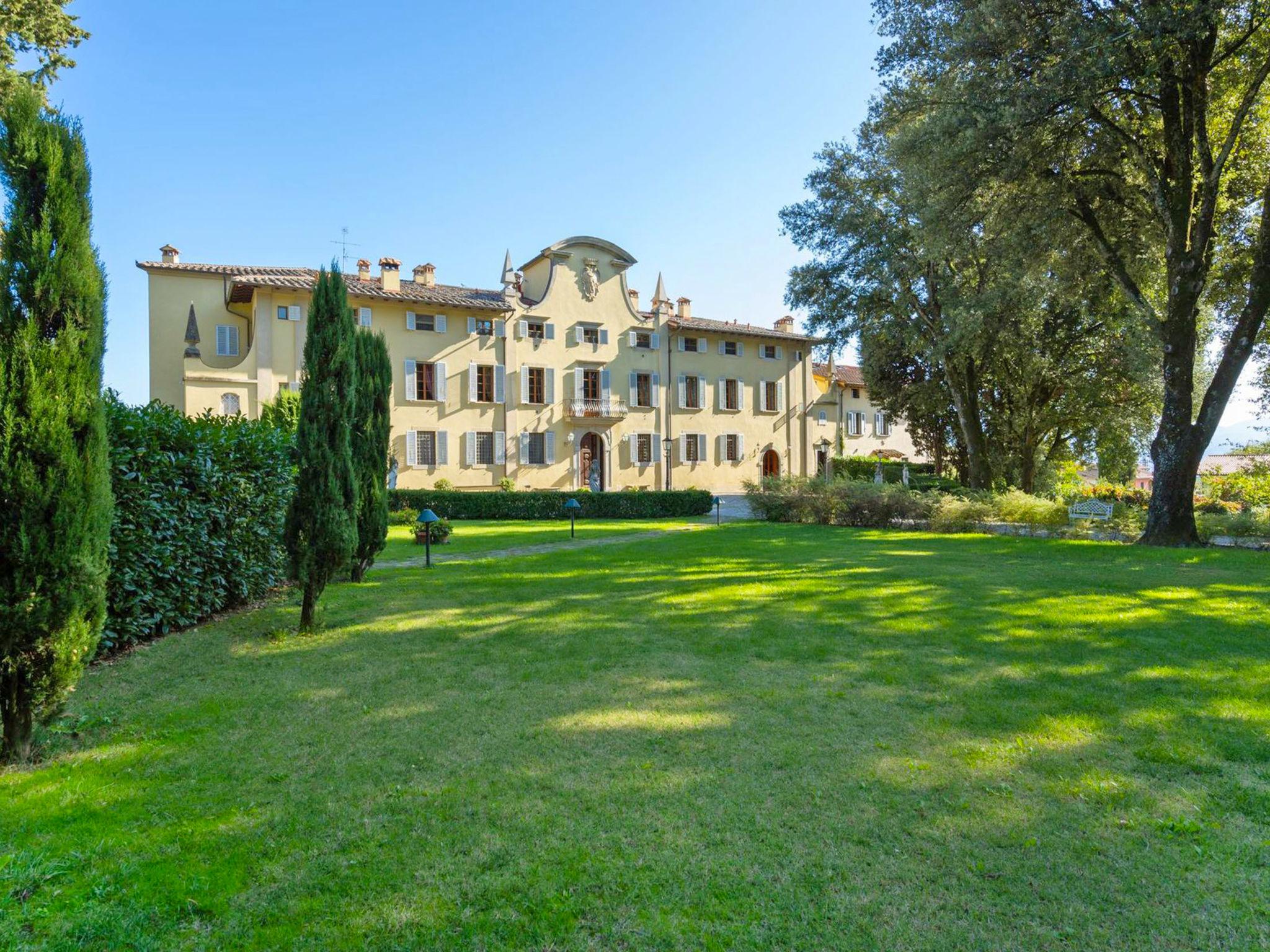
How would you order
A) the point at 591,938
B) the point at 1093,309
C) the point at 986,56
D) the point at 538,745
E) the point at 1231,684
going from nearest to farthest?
the point at 591,938, the point at 538,745, the point at 1231,684, the point at 986,56, the point at 1093,309

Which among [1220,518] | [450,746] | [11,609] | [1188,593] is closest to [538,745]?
[450,746]

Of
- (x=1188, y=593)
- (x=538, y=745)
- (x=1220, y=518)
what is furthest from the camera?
(x=1220, y=518)

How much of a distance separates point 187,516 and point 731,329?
93.6 ft

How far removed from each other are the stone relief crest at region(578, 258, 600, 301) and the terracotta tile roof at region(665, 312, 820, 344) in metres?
2.96

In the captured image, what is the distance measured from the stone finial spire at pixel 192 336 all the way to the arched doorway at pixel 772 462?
2410 centimetres

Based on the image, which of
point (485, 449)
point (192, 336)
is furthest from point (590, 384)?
point (192, 336)

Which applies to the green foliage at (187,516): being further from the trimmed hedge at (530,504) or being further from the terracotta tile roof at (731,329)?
the terracotta tile roof at (731,329)

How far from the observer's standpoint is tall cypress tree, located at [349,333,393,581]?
810 centimetres

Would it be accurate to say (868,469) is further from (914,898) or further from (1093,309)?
(914,898)

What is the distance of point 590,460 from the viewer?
3002 cm

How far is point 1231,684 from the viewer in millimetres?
4234

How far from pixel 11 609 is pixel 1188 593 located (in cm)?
975

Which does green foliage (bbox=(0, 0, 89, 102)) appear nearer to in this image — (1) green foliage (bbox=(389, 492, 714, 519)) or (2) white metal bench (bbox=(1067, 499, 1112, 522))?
(1) green foliage (bbox=(389, 492, 714, 519))

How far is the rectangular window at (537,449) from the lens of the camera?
2836cm
